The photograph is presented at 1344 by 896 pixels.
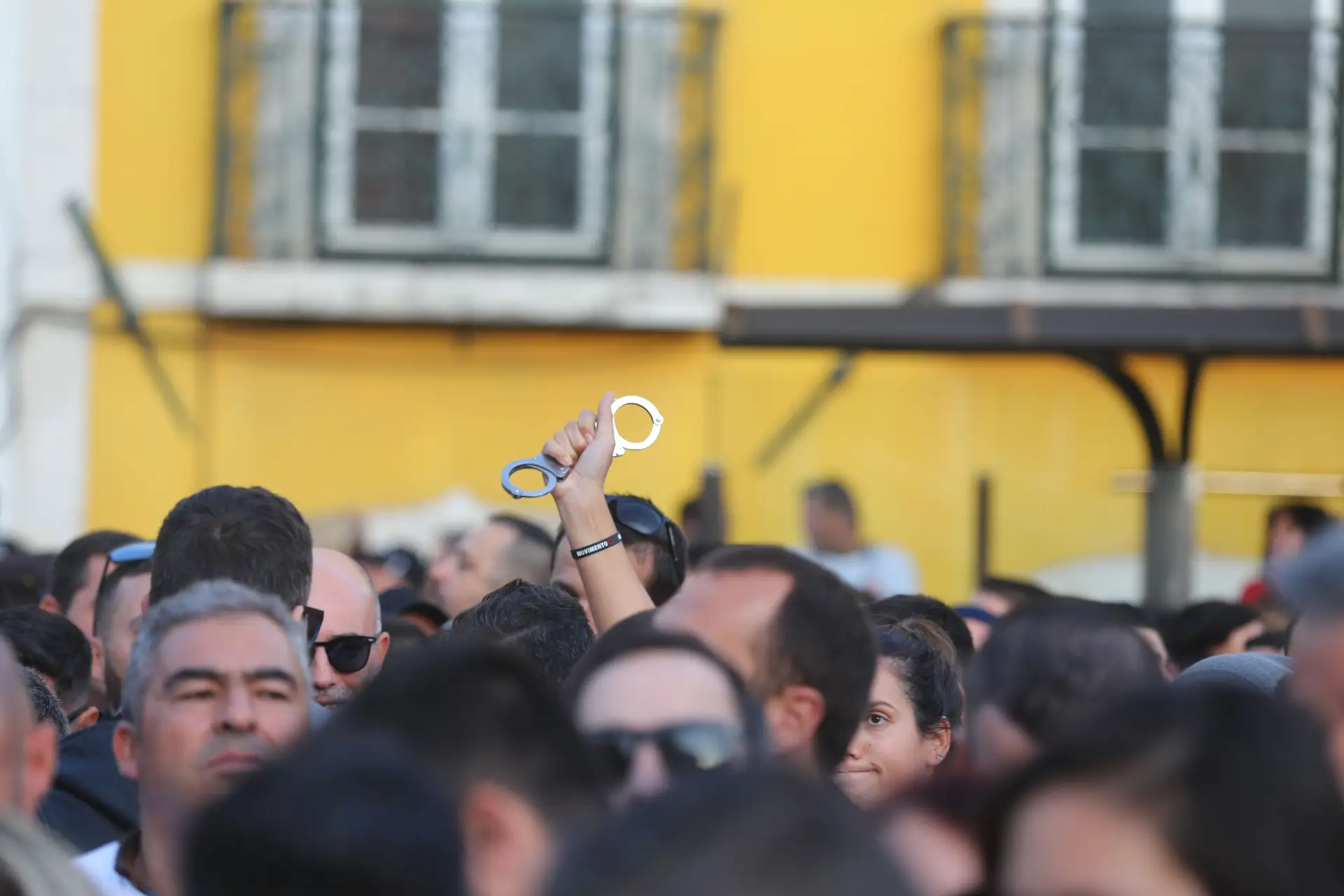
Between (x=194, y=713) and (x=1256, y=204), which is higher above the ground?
(x=1256, y=204)

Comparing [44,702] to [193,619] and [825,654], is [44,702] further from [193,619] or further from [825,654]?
[825,654]

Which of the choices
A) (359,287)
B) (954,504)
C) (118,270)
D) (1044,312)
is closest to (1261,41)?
(954,504)

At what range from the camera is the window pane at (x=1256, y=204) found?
12195mm

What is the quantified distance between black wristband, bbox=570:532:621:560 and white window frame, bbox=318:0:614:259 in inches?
300

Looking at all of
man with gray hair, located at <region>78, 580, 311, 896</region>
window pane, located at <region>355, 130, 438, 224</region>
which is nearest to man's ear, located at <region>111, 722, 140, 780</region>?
man with gray hair, located at <region>78, 580, 311, 896</region>

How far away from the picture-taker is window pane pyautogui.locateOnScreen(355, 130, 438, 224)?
1191cm

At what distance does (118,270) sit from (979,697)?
938cm

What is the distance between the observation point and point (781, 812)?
6.04 ft

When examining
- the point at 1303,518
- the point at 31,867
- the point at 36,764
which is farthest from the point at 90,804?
the point at 1303,518

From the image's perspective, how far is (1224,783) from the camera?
2.19 m

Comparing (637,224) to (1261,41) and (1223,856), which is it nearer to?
(1261,41)

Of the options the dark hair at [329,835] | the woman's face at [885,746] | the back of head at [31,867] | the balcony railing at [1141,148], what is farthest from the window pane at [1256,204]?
the dark hair at [329,835]

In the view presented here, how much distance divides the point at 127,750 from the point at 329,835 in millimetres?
1415

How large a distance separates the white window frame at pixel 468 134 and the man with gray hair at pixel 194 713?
28.3ft
